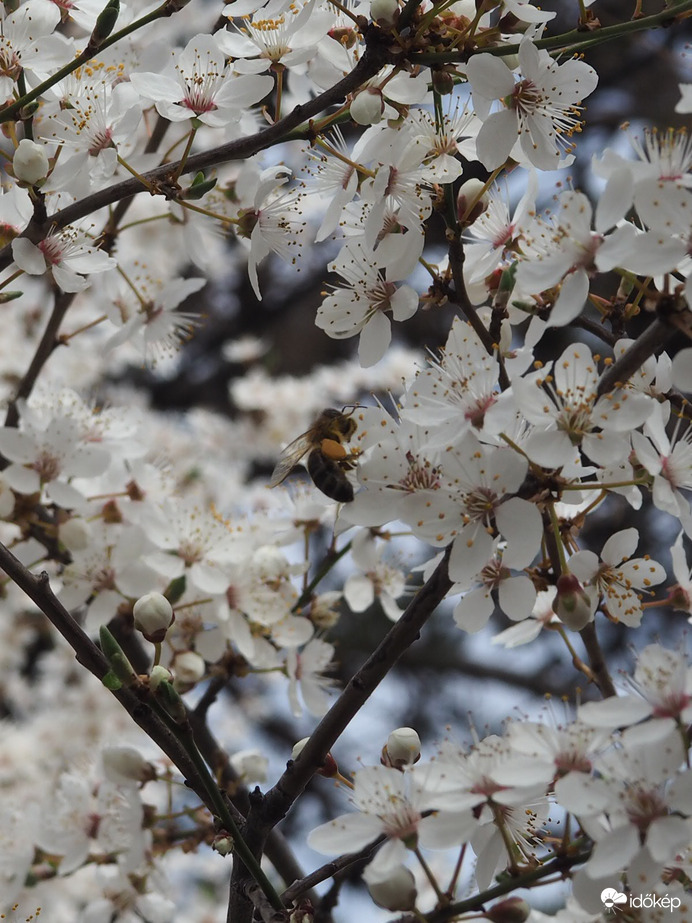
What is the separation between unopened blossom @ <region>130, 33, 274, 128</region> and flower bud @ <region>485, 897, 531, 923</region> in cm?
104

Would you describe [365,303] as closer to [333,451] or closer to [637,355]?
[333,451]

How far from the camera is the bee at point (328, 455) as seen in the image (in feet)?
4.86

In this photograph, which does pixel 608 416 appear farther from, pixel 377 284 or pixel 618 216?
pixel 377 284

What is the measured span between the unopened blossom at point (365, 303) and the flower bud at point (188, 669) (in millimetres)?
757

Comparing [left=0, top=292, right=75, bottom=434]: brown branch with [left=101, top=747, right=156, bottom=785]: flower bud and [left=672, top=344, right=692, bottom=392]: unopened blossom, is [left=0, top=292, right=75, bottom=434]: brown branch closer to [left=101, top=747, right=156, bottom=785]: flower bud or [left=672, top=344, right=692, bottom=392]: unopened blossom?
[left=101, top=747, right=156, bottom=785]: flower bud

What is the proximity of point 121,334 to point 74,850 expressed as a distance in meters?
0.96

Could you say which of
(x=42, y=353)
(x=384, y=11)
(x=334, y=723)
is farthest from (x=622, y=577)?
(x=42, y=353)

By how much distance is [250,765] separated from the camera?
6.74 feet

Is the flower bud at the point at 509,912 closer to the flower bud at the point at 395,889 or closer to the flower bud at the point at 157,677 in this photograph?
the flower bud at the point at 395,889

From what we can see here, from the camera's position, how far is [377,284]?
1.43m

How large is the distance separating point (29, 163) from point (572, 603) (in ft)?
2.86

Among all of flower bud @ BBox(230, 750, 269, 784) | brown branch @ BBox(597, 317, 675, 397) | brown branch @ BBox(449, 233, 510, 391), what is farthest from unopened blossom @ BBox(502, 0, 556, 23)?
flower bud @ BBox(230, 750, 269, 784)

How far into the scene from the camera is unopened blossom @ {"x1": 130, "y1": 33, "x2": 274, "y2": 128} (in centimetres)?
149

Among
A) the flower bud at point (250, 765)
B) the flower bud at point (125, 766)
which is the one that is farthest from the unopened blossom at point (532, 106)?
the flower bud at point (250, 765)
